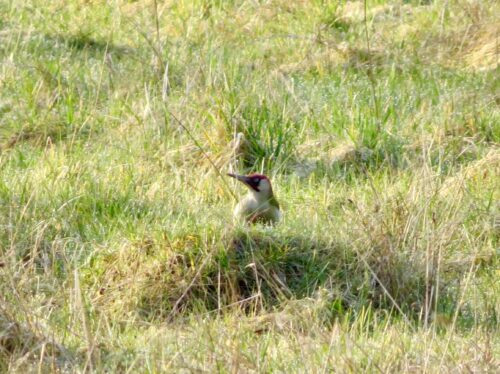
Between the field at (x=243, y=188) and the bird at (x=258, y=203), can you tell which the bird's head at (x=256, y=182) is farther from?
the field at (x=243, y=188)

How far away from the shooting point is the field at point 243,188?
486cm

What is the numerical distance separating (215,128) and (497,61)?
2.38 m

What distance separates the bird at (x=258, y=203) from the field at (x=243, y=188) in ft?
0.32

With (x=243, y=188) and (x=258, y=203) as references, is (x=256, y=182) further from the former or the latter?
(x=243, y=188)

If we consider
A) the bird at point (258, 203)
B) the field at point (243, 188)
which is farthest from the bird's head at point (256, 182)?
the field at point (243, 188)

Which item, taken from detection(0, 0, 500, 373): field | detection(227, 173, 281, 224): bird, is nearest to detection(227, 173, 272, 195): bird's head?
detection(227, 173, 281, 224): bird

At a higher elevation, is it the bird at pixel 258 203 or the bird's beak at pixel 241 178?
the bird's beak at pixel 241 178

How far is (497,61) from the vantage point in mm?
8469

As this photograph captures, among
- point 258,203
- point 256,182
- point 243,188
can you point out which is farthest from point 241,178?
point 243,188

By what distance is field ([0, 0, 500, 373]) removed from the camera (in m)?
4.86

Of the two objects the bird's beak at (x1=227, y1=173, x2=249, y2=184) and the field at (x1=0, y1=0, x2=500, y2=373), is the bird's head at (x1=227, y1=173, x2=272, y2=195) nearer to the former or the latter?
the bird's beak at (x1=227, y1=173, x2=249, y2=184)

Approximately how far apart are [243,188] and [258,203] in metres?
0.74

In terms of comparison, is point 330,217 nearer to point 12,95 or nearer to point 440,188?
point 440,188

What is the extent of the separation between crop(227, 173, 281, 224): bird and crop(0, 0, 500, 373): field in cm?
10
